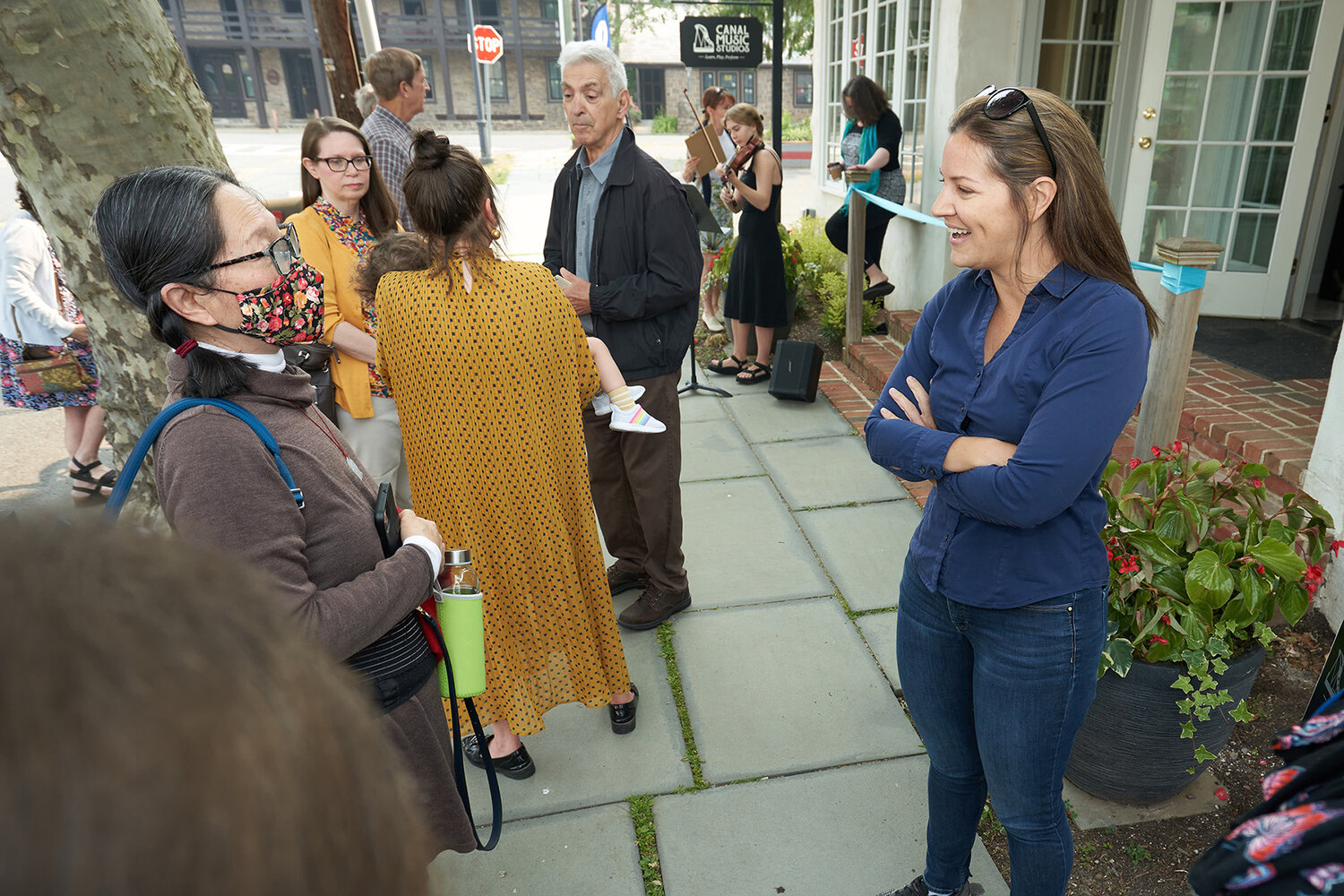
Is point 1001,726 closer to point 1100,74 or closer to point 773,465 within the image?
→ point 773,465

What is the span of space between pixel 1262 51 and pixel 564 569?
19.0 ft

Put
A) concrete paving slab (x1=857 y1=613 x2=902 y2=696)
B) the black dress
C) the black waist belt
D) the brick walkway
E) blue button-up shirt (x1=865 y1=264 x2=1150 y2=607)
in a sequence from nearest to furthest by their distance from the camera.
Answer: blue button-up shirt (x1=865 y1=264 x2=1150 y2=607)
the black waist belt
concrete paving slab (x1=857 y1=613 x2=902 y2=696)
the brick walkway
the black dress

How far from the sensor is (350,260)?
10.7ft

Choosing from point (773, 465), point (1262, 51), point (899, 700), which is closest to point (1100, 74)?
point (1262, 51)

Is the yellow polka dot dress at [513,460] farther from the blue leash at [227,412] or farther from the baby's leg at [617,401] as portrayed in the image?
the blue leash at [227,412]

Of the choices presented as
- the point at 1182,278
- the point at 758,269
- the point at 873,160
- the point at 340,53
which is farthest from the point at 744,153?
the point at 1182,278

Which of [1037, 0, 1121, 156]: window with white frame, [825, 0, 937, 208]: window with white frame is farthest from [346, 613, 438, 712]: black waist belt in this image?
[1037, 0, 1121, 156]: window with white frame

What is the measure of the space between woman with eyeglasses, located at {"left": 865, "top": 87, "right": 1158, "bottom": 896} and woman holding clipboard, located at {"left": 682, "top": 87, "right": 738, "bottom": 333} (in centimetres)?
431

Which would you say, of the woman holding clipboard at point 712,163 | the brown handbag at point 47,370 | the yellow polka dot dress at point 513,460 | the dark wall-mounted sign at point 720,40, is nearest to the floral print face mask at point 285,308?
the yellow polka dot dress at point 513,460

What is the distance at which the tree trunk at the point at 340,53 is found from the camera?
604 cm

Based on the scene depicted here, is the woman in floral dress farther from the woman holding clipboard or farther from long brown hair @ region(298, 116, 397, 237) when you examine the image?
the woman holding clipboard

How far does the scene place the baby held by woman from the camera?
2695 millimetres

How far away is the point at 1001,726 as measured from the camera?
1786 mm

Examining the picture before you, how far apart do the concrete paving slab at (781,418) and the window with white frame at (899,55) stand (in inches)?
91.6
